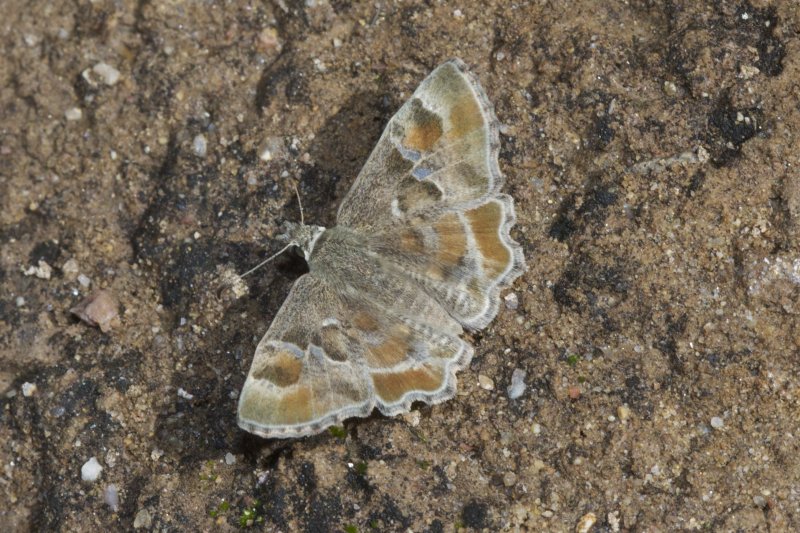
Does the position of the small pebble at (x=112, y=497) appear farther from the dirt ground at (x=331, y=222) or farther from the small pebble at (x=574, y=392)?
the small pebble at (x=574, y=392)

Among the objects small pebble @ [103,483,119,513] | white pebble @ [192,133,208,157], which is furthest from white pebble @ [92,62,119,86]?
small pebble @ [103,483,119,513]

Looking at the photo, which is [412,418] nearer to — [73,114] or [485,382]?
[485,382]

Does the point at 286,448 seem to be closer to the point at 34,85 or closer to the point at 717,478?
the point at 717,478

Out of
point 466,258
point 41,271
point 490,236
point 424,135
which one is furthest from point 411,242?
point 41,271

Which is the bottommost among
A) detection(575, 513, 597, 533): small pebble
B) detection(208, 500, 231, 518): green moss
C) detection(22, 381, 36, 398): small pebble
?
detection(22, 381, 36, 398): small pebble

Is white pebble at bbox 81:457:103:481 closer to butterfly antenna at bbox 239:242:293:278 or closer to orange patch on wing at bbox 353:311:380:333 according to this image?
butterfly antenna at bbox 239:242:293:278

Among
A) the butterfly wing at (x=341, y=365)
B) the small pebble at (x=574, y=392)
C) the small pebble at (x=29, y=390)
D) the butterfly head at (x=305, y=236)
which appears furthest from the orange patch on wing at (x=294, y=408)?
the small pebble at (x=29, y=390)

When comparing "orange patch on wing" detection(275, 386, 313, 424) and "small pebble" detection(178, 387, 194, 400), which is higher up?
"orange patch on wing" detection(275, 386, 313, 424)
